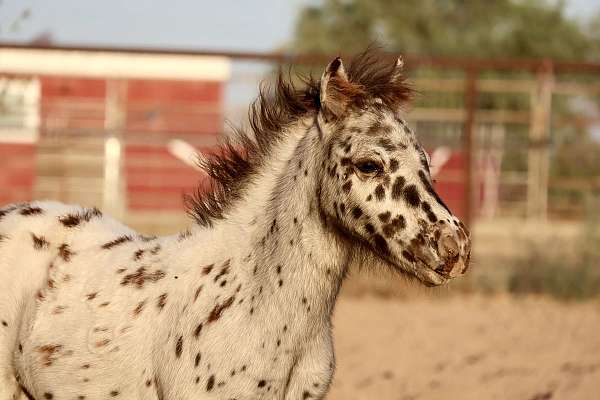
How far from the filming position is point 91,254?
4.26 meters

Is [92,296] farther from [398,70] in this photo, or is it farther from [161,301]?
[398,70]

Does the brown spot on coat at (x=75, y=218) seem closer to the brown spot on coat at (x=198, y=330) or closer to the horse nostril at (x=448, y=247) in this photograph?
the brown spot on coat at (x=198, y=330)

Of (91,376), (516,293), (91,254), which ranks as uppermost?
(91,254)

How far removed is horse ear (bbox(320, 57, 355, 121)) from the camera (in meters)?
3.88

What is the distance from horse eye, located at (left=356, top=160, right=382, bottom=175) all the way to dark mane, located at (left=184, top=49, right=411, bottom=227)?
38cm

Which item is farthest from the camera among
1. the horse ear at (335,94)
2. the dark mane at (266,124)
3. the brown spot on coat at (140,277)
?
the dark mane at (266,124)

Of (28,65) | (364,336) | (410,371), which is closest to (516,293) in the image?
(364,336)

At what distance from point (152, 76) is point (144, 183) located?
4777mm

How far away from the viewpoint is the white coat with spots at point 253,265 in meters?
3.66

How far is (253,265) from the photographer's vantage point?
386cm

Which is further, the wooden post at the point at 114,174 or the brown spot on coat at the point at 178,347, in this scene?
the wooden post at the point at 114,174

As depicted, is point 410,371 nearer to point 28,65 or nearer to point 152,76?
point 28,65

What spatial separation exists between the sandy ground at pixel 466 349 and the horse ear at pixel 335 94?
9.82 feet

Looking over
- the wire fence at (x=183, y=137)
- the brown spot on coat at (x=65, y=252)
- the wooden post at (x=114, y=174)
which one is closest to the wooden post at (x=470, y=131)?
the wire fence at (x=183, y=137)
